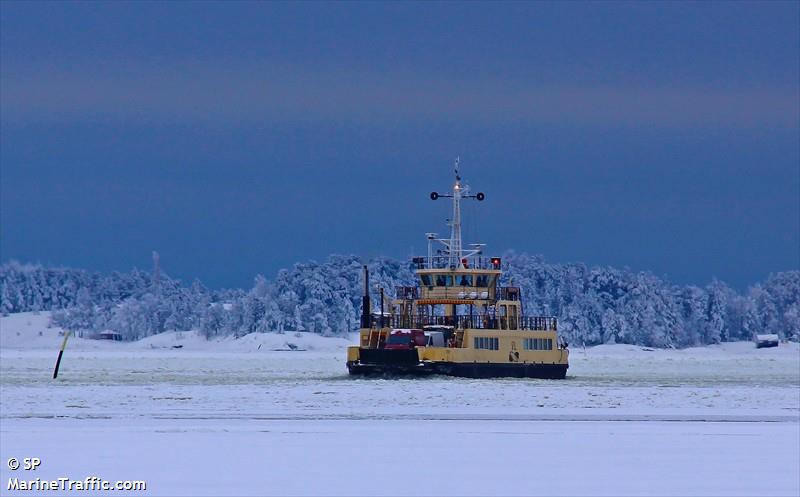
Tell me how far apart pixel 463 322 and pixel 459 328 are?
0.93 meters

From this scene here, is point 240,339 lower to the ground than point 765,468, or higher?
higher

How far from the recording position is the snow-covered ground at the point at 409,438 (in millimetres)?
25688

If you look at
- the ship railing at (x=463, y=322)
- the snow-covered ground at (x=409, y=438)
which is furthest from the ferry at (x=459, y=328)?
the snow-covered ground at (x=409, y=438)

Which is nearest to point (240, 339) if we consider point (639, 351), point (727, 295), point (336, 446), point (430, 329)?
point (639, 351)

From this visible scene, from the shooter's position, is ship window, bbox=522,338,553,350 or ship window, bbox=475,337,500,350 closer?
ship window, bbox=475,337,500,350

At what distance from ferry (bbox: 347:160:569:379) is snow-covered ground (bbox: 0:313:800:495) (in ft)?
33.2

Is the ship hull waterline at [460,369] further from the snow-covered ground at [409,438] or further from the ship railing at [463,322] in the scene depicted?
the snow-covered ground at [409,438]

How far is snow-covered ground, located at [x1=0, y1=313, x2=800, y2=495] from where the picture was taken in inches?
1011

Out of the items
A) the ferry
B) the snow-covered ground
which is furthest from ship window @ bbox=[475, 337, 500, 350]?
the snow-covered ground

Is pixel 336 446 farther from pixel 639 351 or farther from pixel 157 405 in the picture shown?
pixel 639 351

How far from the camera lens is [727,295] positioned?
186375 millimetres

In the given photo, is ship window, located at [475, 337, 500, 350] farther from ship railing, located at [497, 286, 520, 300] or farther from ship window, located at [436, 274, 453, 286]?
ship window, located at [436, 274, 453, 286]

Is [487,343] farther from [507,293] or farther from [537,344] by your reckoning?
[507,293]

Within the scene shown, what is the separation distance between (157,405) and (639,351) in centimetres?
12138
